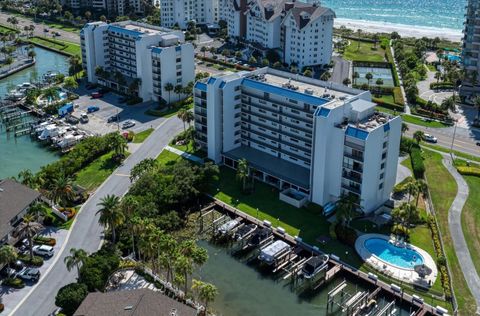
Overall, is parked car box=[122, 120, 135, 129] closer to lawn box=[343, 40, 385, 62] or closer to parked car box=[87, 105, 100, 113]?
parked car box=[87, 105, 100, 113]

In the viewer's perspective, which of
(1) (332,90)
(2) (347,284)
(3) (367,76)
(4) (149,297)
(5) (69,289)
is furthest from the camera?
(3) (367,76)

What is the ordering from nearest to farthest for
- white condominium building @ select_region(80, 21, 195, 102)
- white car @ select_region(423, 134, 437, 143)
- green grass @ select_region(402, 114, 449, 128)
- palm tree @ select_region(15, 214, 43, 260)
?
1. palm tree @ select_region(15, 214, 43, 260)
2. white car @ select_region(423, 134, 437, 143)
3. green grass @ select_region(402, 114, 449, 128)
4. white condominium building @ select_region(80, 21, 195, 102)

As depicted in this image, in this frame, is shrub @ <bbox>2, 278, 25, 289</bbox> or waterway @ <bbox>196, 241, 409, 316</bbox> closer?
waterway @ <bbox>196, 241, 409, 316</bbox>

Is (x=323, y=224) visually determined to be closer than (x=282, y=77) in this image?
Yes

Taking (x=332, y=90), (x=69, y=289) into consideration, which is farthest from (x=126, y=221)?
(x=332, y=90)

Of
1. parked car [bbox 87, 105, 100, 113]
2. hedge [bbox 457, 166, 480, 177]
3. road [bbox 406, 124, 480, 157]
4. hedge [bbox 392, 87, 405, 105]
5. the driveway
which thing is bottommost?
the driveway

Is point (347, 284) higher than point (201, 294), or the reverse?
point (201, 294)

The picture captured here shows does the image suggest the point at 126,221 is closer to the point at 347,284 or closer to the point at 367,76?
the point at 347,284

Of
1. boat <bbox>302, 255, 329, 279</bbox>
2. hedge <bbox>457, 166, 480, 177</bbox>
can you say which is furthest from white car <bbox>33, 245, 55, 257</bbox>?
hedge <bbox>457, 166, 480, 177</bbox>
